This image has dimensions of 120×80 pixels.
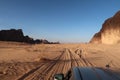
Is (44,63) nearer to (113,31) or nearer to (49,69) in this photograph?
(49,69)

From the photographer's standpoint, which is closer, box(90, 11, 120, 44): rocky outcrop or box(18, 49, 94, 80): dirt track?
box(18, 49, 94, 80): dirt track

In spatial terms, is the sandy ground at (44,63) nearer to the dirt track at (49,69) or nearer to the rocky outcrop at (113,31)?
the dirt track at (49,69)

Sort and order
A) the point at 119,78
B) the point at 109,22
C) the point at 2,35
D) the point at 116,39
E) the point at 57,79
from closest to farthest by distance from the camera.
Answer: the point at 119,78 < the point at 57,79 < the point at 116,39 < the point at 109,22 < the point at 2,35

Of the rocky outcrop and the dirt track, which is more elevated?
the rocky outcrop

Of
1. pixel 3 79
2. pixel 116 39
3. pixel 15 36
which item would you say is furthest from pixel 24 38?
pixel 3 79

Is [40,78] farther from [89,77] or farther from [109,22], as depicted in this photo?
[109,22]

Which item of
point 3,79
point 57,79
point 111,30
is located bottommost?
point 3,79

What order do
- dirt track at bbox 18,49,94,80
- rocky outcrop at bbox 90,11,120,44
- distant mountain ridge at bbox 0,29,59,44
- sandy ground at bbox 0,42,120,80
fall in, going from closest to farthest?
dirt track at bbox 18,49,94,80, sandy ground at bbox 0,42,120,80, rocky outcrop at bbox 90,11,120,44, distant mountain ridge at bbox 0,29,59,44

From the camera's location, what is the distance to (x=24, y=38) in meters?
148

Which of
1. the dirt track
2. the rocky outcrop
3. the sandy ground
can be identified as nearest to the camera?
the dirt track

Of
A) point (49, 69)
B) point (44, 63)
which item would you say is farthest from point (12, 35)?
point (49, 69)

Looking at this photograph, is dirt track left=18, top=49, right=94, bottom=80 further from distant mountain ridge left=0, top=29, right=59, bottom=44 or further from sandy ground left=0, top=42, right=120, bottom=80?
distant mountain ridge left=0, top=29, right=59, bottom=44

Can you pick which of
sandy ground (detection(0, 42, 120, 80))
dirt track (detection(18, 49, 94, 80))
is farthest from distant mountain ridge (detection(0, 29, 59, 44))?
dirt track (detection(18, 49, 94, 80))

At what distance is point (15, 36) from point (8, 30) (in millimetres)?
5563
